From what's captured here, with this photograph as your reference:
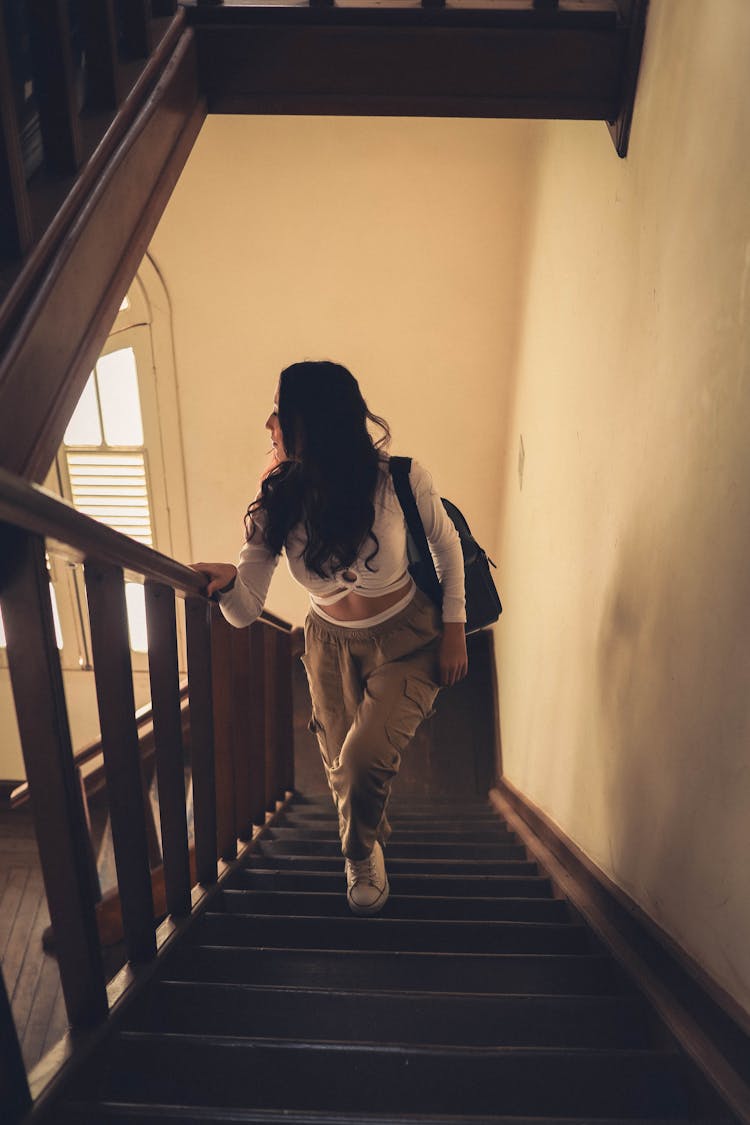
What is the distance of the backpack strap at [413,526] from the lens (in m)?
1.75

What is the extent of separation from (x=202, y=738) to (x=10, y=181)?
1190 mm

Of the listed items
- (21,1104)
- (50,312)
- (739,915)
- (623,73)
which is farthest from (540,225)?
(21,1104)

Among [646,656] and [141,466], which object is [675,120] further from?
[141,466]

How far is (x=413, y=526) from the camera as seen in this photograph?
1805mm

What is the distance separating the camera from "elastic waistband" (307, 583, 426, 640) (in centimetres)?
185

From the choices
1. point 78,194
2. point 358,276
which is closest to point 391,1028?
point 78,194

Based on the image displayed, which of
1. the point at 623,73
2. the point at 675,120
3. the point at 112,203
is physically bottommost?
→ the point at 112,203

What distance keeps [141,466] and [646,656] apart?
402 centimetres

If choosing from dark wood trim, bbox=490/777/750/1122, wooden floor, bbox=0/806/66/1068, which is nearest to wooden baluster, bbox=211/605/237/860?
dark wood trim, bbox=490/777/750/1122

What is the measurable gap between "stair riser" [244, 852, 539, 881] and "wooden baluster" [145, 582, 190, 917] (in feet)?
2.36

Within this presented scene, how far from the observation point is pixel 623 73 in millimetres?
2064

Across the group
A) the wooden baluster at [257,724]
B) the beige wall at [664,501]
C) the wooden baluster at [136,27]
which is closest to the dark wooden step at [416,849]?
the wooden baluster at [257,724]

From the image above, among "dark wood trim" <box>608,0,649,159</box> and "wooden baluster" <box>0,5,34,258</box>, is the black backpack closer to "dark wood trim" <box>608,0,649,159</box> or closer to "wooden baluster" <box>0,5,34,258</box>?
"wooden baluster" <box>0,5,34,258</box>

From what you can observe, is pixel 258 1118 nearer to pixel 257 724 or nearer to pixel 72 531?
pixel 72 531
